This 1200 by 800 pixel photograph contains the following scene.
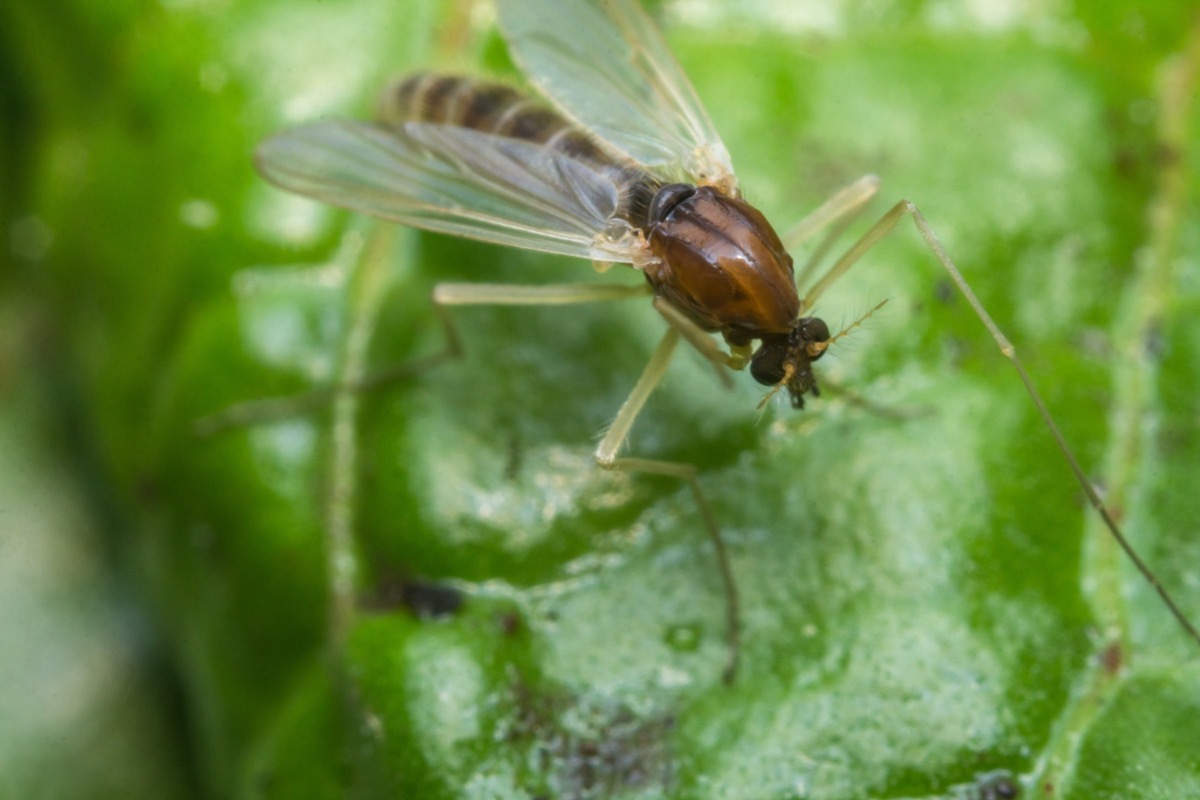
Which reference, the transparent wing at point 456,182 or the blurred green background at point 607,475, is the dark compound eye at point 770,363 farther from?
the transparent wing at point 456,182

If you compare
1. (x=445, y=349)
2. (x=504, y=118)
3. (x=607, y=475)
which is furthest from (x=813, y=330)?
(x=504, y=118)

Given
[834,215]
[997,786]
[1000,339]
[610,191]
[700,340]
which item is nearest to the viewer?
[997,786]

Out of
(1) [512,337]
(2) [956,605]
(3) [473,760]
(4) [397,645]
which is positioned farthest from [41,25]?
(2) [956,605]

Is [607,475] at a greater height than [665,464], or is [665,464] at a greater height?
[665,464]

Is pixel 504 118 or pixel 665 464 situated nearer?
pixel 665 464

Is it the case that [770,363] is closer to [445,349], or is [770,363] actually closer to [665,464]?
[665,464]

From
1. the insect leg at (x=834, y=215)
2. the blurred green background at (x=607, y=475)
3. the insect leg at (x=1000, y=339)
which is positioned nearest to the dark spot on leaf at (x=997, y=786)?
the blurred green background at (x=607, y=475)
